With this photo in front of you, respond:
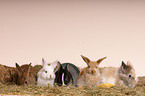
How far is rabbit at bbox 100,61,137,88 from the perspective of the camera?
8.11 ft

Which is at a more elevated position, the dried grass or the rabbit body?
the rabbit body

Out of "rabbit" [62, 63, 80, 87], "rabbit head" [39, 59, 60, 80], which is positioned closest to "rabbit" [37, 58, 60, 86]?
"rabbit head" [39, 59, 60, 80]

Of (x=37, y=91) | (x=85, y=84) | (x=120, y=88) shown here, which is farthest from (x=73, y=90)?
(x=120, y=88)

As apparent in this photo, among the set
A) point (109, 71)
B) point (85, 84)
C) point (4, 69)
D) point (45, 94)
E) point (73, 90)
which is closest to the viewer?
point (45, 94)

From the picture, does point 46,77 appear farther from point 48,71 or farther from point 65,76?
point 65,76

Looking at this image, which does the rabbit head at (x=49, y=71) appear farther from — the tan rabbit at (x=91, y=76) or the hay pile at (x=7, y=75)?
the hay pile at (x=7, y=75)

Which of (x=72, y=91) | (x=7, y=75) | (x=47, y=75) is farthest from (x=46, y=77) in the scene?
(x=7, y=75)

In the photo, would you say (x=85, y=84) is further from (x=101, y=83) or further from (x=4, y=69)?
(x=4, y=69)

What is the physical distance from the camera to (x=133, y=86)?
2.49 metres

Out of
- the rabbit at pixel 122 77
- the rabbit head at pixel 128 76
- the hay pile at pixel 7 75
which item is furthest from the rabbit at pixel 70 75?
the hay pile at pixel 7 75

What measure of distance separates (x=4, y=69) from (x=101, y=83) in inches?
47.5

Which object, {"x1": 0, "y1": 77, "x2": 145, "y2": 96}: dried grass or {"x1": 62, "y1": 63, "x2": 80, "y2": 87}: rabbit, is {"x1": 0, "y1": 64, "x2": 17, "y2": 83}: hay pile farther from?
{"x1": 62, "y1": 63, "x2": 80, "y2": 87}: rabbit

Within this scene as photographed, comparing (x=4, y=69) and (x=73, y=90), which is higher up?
(x=4, y=69)

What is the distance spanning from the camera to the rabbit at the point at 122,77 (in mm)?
2471
